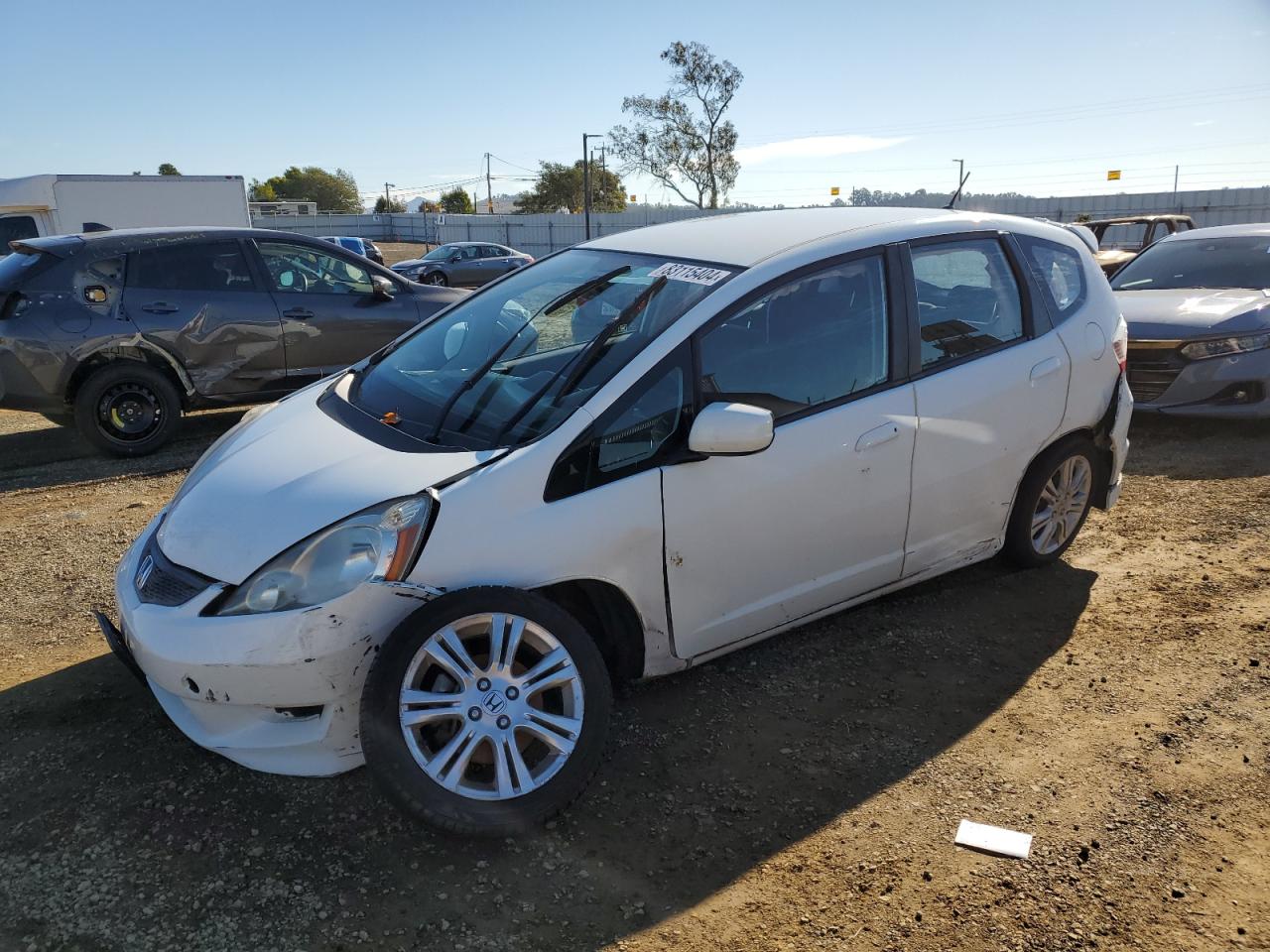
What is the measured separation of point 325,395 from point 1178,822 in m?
3.44

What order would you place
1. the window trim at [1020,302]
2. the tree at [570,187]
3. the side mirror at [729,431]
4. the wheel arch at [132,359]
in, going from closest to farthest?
→ the side mirror at [729,431], the window trim at [1020,302], the wheel arch at [132,359], the tree at [570,187]

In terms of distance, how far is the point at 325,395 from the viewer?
4020mm

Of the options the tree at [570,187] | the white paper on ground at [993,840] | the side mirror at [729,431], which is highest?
the tree at [570,187]

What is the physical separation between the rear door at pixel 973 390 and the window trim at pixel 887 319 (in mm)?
80

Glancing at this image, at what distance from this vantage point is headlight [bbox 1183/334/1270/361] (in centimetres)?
700

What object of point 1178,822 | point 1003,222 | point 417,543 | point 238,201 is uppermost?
point 238,201

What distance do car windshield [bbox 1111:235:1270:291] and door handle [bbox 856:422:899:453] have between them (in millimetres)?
6080

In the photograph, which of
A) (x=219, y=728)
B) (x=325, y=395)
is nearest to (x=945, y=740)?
(x=219, y=728)

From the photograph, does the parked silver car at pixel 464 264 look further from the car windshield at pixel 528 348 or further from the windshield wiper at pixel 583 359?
the windshield wiper at pixel 583 359

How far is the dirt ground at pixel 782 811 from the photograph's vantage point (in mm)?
2529

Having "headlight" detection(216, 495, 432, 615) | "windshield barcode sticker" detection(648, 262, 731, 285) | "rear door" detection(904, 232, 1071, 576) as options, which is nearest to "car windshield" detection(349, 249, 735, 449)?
"windshield barcode sticker" detection(648, 262, 731, 285)

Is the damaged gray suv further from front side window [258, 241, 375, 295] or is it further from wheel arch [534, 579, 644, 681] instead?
wheel arch [534, 579, 644, 681]

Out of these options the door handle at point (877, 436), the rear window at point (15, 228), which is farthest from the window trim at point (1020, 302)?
the rear window at point (15, 228)

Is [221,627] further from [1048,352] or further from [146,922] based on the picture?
[1048,352]
